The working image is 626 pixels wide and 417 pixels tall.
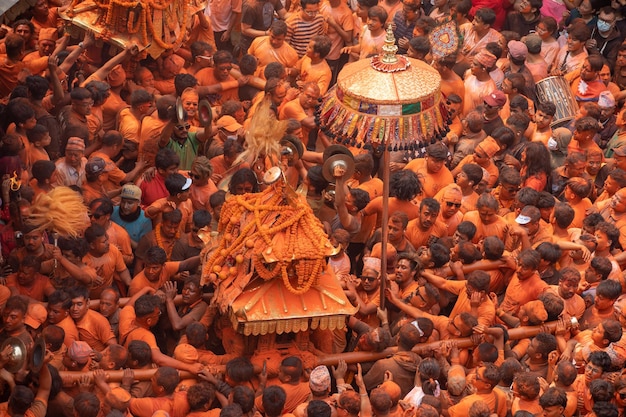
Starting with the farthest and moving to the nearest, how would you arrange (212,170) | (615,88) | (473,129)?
(615,88) → (473,129) → (212,170)

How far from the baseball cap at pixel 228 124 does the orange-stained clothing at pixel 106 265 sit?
2.86 meters

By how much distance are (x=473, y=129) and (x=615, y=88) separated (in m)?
2.72

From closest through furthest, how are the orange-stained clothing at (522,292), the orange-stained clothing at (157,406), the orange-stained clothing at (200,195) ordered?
1. the orange-stained clothing at (157,406)
2. the orange-stained clothing at (522,292)
3. the orange-stained clothing at (200,195)

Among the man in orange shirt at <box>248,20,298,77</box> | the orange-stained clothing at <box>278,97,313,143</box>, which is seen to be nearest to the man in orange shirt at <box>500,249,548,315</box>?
the orange-stained clothing at <box>278,97,313,143</box>

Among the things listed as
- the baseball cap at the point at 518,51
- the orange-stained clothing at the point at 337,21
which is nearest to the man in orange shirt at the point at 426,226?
the baseball cap at the point at 518,51

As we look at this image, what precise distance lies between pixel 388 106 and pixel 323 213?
8.34 feet

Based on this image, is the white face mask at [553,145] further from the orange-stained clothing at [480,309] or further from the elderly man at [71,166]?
the elderly man at [71,166]

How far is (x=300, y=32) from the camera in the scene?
63.6 feet

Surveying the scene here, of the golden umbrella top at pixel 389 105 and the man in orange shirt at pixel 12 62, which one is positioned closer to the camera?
the golden umbrella top at pixel 389 105

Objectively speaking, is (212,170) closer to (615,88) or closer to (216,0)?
(216,0)

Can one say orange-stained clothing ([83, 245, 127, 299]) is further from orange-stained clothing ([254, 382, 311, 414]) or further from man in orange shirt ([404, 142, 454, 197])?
man in orange shirt ([404, 142, 454, 197])

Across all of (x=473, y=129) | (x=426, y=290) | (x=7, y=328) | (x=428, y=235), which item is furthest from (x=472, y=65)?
(x=7, y=328)

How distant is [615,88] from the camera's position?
19047 millimetres

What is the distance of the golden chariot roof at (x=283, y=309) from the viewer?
1359 centimetres
